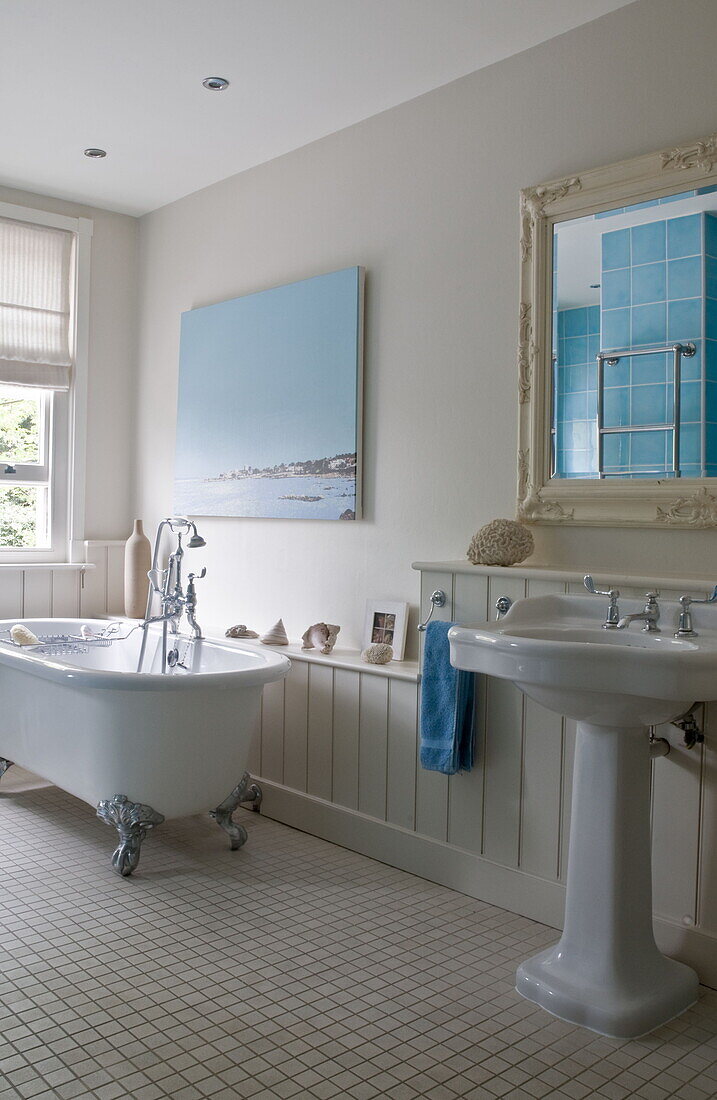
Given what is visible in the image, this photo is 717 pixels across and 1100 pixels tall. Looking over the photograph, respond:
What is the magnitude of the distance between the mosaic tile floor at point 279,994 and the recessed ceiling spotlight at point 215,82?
2519 millimetres

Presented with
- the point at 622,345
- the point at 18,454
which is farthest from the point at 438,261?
the point at 18,454

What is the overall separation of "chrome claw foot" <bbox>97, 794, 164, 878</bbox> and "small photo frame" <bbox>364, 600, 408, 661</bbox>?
0.92 meters

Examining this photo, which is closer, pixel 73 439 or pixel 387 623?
pixel 387 623

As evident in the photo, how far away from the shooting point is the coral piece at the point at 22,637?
3.54m

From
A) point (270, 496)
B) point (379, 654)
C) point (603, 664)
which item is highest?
point (270, 496)

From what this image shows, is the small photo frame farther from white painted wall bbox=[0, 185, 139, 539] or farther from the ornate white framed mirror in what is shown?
white painted wall bbox=[0, 185, 139, 539]

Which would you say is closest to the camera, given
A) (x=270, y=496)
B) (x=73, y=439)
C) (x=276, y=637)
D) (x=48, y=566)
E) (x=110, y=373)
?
(x=276, y=637)

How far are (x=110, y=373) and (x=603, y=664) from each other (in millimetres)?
3375

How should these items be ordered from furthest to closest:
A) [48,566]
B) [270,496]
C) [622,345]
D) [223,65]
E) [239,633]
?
1. [48,566]
2. [270,496]
3. [239,633]
4. [223,65]
5. [622,345]

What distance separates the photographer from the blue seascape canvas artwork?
3.43 meters

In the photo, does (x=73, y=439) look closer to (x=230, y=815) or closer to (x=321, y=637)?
(x=321, y=637)

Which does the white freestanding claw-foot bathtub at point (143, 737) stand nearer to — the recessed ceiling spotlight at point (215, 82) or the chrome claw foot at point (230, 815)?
the chrome claw foot at point (230, 815)

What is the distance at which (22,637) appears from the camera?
355cm

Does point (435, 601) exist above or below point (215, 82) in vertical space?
below
